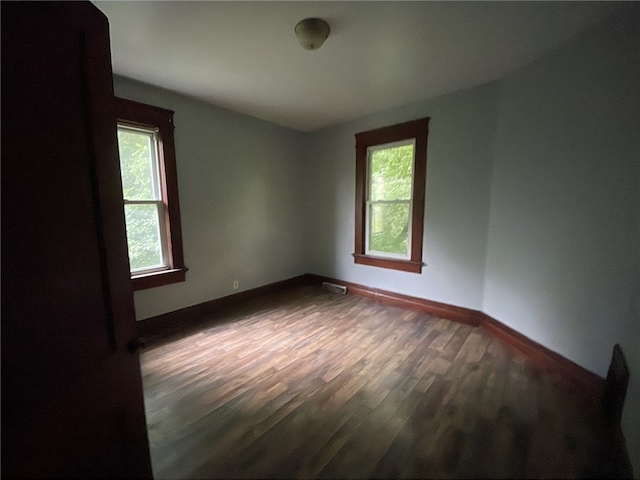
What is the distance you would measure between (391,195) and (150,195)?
2793mm

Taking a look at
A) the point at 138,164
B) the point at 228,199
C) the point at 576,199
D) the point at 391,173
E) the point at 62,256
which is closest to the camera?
the point at 62,256

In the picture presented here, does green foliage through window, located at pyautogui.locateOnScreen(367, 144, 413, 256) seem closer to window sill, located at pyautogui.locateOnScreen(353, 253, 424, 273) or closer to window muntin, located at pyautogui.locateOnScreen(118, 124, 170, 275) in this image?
A: window sill, located at pyautogui.locateOnScreen(353, 253, 424, 273)

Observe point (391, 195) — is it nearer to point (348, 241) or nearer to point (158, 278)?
point (348, 241)

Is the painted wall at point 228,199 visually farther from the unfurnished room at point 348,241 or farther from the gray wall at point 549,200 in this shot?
the gray wall at point 549,200

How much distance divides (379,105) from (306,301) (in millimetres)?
2698

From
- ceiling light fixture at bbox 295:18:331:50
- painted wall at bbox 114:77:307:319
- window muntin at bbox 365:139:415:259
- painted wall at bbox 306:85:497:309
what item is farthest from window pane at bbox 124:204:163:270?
window muntin at bbox 365:139:415:259

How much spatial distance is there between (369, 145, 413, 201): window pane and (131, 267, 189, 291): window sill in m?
2.56

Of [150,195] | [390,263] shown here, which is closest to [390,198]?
[390,263]

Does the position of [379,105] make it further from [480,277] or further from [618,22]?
[480,277]

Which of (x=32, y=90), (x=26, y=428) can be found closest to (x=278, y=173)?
(x=32, y=90)

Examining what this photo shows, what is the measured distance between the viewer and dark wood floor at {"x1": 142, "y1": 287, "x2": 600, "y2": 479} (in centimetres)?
127

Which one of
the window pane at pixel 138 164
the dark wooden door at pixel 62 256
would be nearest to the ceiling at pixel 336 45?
the window pane at pixel 138 164

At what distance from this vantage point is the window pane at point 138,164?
243 cm

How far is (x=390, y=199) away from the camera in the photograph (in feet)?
11.0
